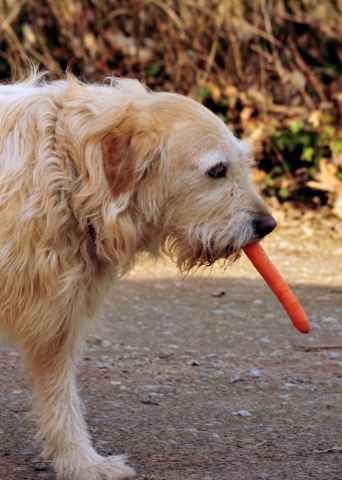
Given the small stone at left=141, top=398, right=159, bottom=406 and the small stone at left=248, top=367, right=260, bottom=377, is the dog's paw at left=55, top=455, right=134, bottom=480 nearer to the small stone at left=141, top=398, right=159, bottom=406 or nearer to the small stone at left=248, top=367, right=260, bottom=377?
the small stone at left=141, top=398, right=159, bottom=406

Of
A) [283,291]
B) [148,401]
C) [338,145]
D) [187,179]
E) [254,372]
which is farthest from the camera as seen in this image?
[338,145]

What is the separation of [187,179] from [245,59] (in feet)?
21.0

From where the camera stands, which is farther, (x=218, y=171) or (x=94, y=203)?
(x=218, y=171)

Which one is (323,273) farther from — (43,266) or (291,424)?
(43,266)

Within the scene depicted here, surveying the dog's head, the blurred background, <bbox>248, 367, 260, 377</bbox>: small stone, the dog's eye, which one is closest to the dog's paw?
the dog's head

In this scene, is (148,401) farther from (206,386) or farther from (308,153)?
(308,153)

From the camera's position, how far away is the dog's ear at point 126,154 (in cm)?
254

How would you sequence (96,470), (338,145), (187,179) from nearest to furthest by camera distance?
(187,179) < (96,470) < (338,145)

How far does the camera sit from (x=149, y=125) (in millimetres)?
2578

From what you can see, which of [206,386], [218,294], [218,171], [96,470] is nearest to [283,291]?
[218,171]

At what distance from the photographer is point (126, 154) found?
100 inches

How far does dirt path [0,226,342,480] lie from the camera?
2918mm

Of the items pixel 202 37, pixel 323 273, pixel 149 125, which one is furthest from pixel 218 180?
pixel 202 37

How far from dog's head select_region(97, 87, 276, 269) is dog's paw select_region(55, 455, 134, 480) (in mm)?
1005
